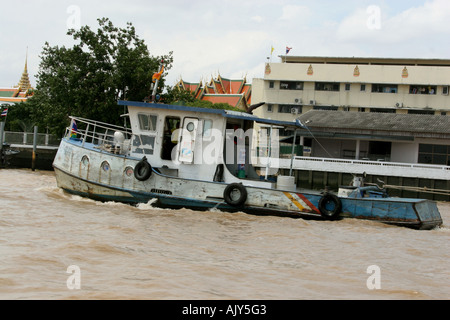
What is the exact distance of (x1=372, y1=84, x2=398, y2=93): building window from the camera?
41219 millimetres

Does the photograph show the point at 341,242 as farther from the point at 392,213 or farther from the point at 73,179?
the point at 73,179

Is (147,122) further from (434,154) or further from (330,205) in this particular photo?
(434,154)

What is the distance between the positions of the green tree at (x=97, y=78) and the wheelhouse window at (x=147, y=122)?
1646 cm

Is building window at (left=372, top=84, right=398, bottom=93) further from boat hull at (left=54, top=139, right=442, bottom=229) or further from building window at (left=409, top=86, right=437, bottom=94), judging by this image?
boat hull at (left=54, top=139, right=442, bottom=229)

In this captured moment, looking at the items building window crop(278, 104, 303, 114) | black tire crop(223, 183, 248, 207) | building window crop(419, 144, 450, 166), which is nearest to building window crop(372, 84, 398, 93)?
building window crop(278, 104, 303, 114)

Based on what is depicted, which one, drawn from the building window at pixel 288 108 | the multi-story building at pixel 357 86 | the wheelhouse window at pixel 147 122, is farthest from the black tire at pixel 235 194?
the building window at pixel 288 108

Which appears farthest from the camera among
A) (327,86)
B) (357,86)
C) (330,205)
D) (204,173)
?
(327,86)

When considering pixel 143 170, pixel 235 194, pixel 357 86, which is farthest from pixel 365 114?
pixel 143 170

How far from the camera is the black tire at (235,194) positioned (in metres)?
12.5

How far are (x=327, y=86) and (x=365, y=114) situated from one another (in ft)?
28.6

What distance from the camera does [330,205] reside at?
40.3 feet

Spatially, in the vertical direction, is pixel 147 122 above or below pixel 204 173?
above

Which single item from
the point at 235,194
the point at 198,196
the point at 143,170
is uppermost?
the point at 143,170

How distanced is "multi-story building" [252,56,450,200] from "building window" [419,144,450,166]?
0.06 meters
